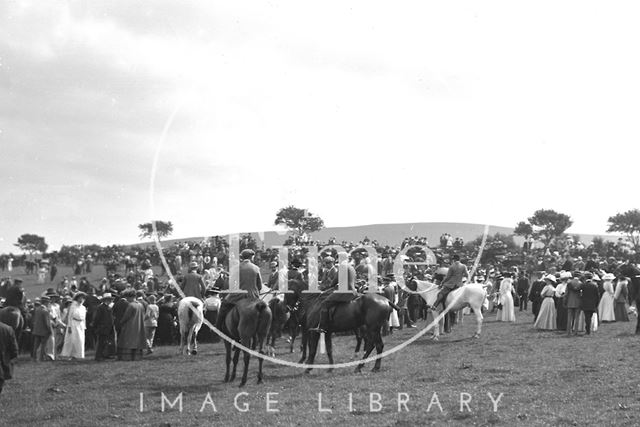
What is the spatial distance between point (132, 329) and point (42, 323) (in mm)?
2944

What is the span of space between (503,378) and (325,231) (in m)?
60.3

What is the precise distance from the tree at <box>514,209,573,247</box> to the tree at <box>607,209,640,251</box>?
782cm

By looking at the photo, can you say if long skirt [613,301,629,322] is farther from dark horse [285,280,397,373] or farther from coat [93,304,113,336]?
coat [93,304,113,336]

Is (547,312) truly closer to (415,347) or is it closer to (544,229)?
(415,347)

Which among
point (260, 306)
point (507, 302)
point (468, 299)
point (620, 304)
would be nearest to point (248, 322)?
point (260, 306)

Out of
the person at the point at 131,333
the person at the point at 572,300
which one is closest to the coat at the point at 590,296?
the person at the point at 572,300

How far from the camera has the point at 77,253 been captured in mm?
63125

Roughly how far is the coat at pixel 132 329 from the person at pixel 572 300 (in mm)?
13650

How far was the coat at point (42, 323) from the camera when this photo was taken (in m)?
20.9

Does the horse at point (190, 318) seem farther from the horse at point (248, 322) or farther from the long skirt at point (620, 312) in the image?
the long skirt at point (620, 312)

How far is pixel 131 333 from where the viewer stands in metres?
20.3

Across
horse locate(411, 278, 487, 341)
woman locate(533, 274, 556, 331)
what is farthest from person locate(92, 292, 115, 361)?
woman locate(533, 274, 556, 331)

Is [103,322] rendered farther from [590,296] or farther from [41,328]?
[590,296]

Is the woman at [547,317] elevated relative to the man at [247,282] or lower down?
lower down
